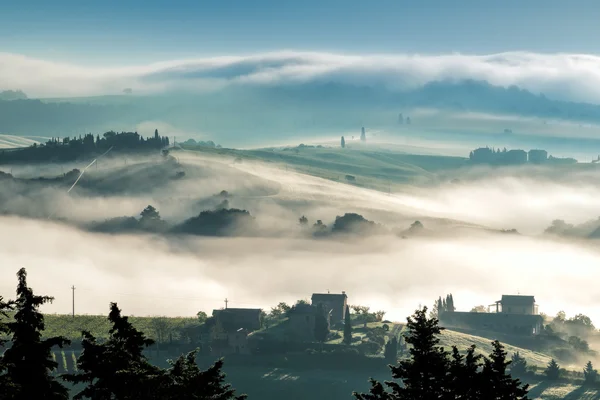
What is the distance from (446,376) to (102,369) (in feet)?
51.4

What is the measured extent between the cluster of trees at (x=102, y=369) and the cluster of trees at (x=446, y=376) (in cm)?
831

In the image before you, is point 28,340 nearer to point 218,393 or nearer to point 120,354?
point 120,354

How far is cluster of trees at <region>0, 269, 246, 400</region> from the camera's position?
5909 cm

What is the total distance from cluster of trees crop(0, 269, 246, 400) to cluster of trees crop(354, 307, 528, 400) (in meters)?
8.31

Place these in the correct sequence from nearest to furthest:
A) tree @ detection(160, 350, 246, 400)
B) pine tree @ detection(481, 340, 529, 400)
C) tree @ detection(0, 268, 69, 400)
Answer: pine tree @ detection(481, 340, 529, 400) < tree @ detection(0, 268, 69, 400) < tree @ detection(160, 350, 246, 400)

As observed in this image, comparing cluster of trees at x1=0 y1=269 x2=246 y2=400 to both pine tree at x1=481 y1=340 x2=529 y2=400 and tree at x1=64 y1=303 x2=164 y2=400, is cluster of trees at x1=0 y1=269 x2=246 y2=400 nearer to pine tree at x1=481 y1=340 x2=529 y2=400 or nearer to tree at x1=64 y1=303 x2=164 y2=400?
tree at x1=64 y1=303 x2=164 y2=400

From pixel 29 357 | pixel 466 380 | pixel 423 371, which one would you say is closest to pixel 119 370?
pixel 29 357

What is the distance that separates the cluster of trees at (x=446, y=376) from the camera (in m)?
55.5

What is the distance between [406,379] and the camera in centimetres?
5925

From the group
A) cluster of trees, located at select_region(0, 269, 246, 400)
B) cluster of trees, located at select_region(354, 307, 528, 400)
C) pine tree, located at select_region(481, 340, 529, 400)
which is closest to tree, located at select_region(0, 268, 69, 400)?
cluster of trees, located at select_region(0, 269, 246, 400)

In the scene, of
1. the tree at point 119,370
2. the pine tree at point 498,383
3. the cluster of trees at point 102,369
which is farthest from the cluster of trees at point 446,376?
the tree at point 119,370

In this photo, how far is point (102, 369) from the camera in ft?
195

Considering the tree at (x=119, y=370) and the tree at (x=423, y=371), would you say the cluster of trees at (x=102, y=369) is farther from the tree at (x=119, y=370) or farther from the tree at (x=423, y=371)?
the tree at (x=423, y=371)

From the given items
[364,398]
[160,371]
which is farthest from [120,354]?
[364,398]
